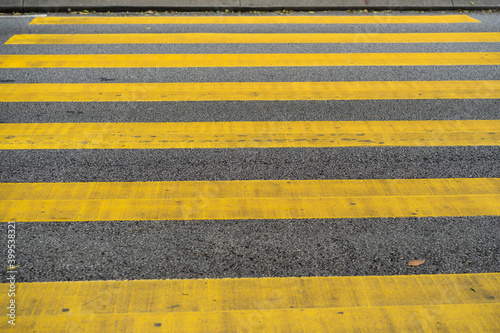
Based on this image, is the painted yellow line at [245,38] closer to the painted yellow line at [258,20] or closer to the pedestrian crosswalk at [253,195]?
the pedestrian crosswalk at [253,195]

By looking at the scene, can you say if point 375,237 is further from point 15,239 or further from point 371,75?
point 371,75

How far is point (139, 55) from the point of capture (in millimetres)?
6824

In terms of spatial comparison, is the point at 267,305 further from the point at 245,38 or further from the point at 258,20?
the point at 258,20

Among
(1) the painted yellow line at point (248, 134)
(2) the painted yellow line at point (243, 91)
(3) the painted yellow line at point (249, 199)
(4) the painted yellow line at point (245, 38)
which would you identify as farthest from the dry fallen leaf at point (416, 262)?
(4) the painted yellow line at point (245, 38)

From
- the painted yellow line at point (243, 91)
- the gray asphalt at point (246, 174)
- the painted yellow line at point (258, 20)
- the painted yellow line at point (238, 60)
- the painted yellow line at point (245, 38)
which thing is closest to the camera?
the gray asphalt at point (246, 174)

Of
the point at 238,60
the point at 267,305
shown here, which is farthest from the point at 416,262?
the point at 238,60

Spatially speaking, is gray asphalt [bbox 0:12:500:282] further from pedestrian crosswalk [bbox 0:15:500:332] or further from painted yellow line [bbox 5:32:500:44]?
painted yellow line [bbox 5:32:500:44]

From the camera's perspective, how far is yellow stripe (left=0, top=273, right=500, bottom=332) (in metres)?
2.85

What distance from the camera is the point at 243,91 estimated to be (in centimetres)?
587

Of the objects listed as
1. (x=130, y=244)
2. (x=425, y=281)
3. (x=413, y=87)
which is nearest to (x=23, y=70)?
(x=130, y=244)

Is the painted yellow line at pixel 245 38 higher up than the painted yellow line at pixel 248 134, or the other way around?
the painted yellow line at pixel 245 38

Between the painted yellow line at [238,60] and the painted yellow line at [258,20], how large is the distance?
1652 millimetres

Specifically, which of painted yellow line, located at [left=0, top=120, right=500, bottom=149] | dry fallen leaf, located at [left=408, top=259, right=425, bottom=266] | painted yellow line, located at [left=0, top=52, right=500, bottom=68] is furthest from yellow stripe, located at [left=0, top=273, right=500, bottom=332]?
painted yellow line, located at [left=0, top=52, right=500, bottom=68]

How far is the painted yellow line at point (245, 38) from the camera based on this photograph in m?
7.33
